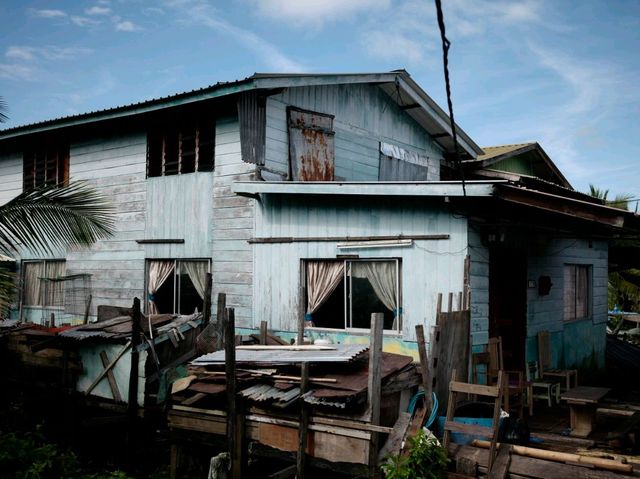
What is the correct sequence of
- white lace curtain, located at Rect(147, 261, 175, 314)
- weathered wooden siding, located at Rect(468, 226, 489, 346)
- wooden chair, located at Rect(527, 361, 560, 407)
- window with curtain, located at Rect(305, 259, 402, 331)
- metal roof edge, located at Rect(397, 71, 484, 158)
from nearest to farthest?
weathered wooden siding, located at Rect(468, 226, 489, 346) → window with curtain, located at Rect(305, 259, 402, 331) → wooden chair, located at Rect(527, 361, 560, 407) → white lace curtain, located at Rect(147, 261, 175, 314) → metal roof edge, located at Rect(397, 71, 484, 158)

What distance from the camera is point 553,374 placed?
10688 mm

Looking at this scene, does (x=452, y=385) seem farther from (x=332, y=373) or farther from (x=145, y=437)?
(x=145, y=437)

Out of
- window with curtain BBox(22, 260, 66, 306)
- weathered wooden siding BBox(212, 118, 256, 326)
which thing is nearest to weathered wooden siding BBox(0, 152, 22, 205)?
window with curtain BBox(22, 260, 66, 306)

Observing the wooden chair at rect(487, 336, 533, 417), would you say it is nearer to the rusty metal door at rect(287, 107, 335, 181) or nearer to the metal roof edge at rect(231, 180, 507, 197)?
the metal roof edge at rect(231, 180, 507, 197)

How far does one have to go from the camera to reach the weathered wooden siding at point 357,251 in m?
9.05

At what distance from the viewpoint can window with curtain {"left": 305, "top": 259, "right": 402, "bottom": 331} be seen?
31.8 ft

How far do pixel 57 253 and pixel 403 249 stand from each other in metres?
10.1

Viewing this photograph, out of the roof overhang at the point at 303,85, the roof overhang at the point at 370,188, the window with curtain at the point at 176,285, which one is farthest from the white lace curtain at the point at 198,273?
the roof overhang at the point at 303,85

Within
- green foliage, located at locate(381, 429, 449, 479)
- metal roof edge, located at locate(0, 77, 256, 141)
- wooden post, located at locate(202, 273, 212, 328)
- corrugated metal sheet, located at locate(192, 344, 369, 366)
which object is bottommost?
green foliage, located at locate(381, 429, 449, 479)

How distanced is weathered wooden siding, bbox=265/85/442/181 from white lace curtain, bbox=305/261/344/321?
2.33 metres

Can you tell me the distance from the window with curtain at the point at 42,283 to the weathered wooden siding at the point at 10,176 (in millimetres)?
1986

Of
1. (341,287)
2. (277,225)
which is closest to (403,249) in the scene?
(341,287)

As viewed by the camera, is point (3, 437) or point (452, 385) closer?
point (452, 385)

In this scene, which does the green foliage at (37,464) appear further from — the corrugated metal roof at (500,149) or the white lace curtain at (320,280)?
the corrugated metal roof at (500,149)
